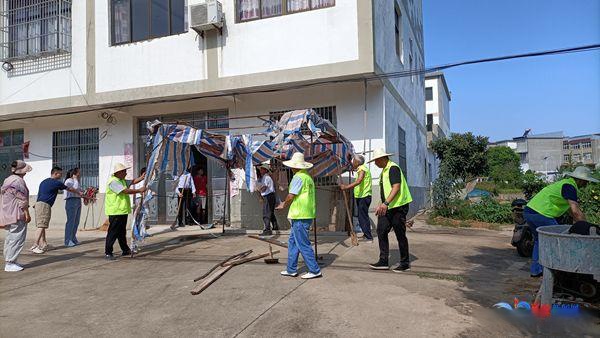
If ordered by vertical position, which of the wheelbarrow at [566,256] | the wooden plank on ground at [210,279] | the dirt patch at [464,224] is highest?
the wheelbarrow at [566,256]

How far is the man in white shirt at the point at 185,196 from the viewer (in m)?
11.1

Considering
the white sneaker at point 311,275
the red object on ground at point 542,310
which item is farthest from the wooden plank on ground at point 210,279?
the red object on ground at point 542,310

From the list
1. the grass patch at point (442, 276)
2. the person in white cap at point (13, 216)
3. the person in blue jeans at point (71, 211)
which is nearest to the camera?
the grass patch at point (442, 276)

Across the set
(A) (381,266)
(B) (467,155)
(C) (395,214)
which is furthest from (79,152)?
(B) (467,155)

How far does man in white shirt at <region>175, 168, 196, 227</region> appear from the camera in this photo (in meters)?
11.1

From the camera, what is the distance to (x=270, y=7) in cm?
1109

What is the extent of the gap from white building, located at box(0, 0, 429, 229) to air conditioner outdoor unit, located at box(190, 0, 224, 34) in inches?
9.9

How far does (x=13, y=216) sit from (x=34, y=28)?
969 centimetres

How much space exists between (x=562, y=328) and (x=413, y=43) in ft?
49.5

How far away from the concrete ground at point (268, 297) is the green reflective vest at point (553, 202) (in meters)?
0.98

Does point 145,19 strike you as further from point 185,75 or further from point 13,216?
point 13,216

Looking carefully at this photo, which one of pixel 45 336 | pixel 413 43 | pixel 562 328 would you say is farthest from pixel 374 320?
pixel 413 43

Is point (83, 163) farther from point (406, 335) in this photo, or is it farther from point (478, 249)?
point (406, 335)

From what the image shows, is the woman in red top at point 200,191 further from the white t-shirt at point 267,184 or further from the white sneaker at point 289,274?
the white sneaker at point 289,274
